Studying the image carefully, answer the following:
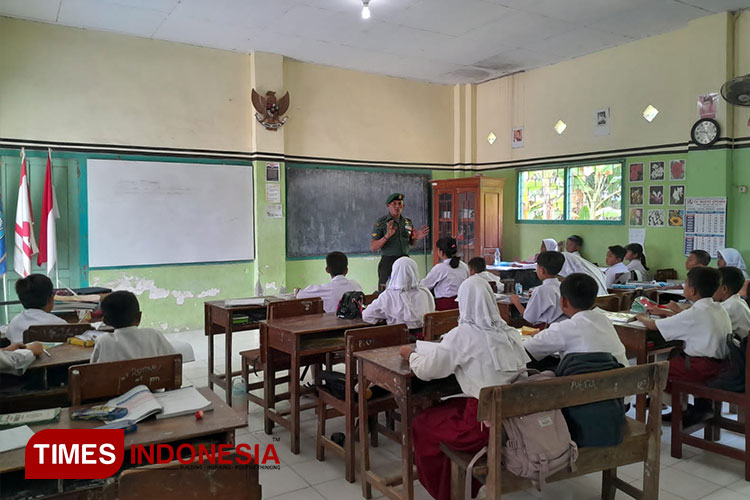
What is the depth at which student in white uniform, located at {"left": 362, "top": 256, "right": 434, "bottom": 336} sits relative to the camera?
3672mm

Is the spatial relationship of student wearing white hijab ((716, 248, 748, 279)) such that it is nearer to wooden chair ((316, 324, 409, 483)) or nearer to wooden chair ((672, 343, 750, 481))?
wooden chair ((672, 343, 750, 481))

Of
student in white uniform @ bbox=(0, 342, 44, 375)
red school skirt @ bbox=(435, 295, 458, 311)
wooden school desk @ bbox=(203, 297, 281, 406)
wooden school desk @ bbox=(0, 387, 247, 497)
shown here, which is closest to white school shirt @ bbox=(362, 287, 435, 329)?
wooden school desk @ bbox=(203, 297, 281, 406)

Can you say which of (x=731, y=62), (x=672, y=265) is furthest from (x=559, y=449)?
(x=731, y=62)

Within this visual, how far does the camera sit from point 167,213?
664 cm

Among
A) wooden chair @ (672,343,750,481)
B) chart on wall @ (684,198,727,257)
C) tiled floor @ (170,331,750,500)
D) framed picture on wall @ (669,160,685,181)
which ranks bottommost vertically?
tiled floor @ (170,331,750,500)

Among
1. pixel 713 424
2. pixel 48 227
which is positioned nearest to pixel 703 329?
pixel 713 424

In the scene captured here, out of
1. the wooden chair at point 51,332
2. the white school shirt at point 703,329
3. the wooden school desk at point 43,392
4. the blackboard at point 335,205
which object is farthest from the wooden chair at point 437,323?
the blackboard at point 335,205

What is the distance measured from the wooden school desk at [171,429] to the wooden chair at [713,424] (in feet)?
8.70

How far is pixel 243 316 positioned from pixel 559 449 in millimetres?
2789

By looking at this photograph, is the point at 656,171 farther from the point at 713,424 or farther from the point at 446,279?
the point at 713,424

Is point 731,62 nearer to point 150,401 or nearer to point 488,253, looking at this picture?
point 488,253

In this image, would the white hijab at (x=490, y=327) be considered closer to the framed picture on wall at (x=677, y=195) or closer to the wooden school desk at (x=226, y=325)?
the wooden school desk at (x=226, y=325)

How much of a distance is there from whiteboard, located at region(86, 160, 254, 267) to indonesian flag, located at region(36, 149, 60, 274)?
1.27 feet

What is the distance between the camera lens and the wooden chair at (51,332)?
2953 millimetres
